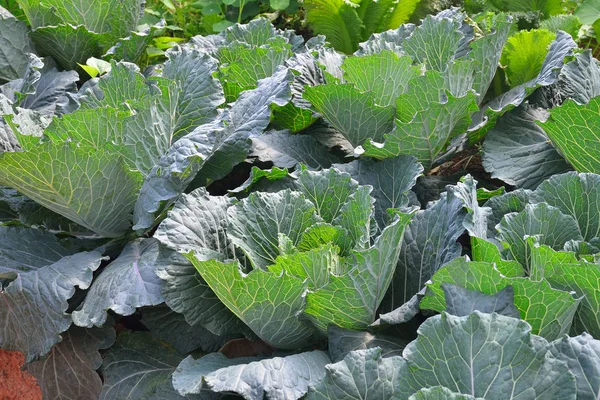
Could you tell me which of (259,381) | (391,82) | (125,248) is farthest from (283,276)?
(391,82)

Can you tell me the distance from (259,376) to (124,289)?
1.72 feet

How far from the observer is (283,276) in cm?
160

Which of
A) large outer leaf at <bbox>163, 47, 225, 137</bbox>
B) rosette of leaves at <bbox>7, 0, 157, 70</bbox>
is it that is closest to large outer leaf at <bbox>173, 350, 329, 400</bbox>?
large outer leaf at <bbox>163, 47, 225, 137</bbox>

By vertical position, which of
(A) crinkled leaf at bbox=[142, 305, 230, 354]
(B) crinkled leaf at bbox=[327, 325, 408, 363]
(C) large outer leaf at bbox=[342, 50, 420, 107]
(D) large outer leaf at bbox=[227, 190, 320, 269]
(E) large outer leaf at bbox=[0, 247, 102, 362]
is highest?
(C) large outer leaf at bbox=[342, 50, 420, 107]

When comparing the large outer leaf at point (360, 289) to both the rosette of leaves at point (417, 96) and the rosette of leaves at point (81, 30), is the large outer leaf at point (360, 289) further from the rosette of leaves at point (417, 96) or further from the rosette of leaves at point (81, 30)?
the rosette of leaves at point (81, 30)

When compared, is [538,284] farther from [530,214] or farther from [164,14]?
[164,14]

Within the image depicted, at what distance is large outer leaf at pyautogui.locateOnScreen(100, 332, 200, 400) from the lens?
1.95m

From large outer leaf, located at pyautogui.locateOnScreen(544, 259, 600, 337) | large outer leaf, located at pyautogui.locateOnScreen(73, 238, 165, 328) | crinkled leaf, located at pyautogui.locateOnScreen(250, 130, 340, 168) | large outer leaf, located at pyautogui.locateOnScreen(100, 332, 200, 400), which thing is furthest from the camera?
crinkled leaf, located at pyautogui.locateOnScreen(250, 130, 340, 168)

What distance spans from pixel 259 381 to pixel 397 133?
91cm

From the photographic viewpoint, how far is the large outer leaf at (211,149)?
1.98 m

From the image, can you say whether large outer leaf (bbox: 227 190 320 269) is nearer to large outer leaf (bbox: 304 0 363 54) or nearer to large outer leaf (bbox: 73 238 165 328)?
large outer leaf (bbox: 73 238 165 328)

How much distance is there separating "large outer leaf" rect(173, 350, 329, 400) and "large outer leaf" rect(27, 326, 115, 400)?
44cm

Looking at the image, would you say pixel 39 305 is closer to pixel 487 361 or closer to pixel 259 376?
pixel 259 376


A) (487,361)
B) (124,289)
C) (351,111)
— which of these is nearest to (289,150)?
(351,111)
